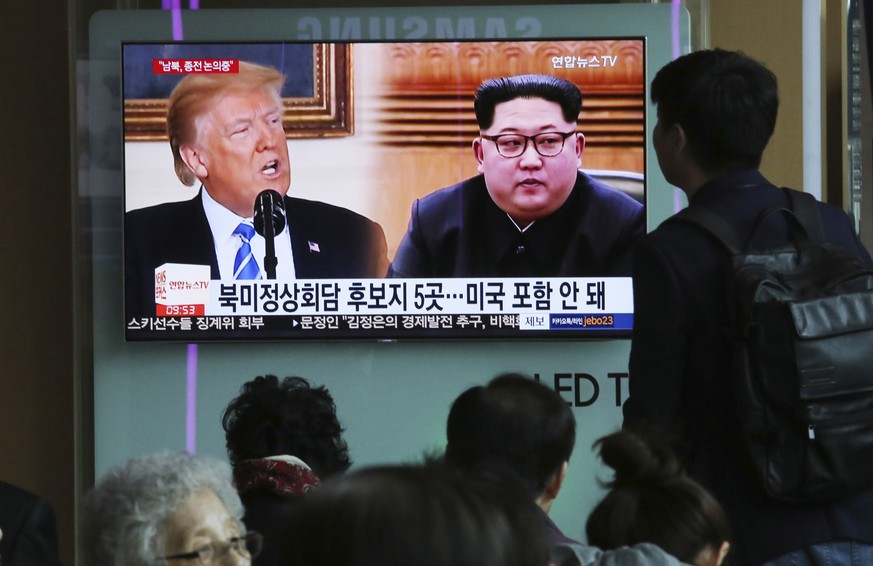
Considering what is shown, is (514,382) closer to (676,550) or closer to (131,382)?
(676,550)

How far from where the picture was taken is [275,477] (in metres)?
2.10

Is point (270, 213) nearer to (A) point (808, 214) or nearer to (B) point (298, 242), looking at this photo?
(B) point (298, 242)

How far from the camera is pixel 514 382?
192 cm

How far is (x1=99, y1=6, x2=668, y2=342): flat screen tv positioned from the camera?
12.8ft

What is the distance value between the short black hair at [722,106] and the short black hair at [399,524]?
1350 mm

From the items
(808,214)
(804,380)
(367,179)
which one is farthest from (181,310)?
(804,380)

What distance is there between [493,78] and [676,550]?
8.19 feet

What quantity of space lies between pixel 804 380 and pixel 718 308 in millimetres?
177

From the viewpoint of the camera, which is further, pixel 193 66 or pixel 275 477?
pixel 193 66

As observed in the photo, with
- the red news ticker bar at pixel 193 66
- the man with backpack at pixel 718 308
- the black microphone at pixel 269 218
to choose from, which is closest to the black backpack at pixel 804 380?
the man with backpack at pixel 718 308

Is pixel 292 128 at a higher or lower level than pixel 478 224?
higher

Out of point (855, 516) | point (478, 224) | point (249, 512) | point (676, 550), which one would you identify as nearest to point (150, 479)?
point (249, 512)

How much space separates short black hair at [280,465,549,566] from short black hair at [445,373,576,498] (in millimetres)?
1043

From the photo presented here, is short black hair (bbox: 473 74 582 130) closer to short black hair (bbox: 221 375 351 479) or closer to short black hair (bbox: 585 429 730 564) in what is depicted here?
short black hair (bbox: 221 375 351 479)
